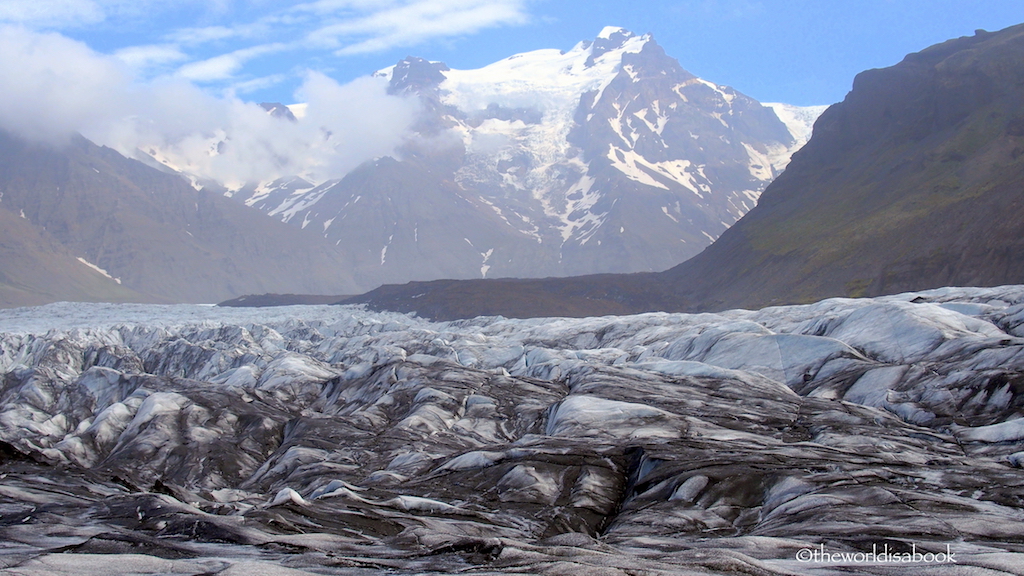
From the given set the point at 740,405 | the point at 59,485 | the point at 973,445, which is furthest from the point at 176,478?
the point at 973,445

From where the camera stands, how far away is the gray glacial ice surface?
2022 centimetres

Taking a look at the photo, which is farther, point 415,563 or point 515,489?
point 515,489

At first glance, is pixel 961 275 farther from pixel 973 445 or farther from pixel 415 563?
pixel 415 563

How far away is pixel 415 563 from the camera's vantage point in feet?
61.5

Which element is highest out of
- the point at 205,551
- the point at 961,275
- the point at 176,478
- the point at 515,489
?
the point at 961,275

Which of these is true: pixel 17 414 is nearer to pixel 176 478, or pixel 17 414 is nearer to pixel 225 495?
pixel 176 478

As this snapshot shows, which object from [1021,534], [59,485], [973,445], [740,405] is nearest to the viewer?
[1021,534]

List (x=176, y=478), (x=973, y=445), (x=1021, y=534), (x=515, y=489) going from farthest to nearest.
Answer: (x=176, y=478), (x=973, y=445), (x=515, y=489), (x=1021, y=534)

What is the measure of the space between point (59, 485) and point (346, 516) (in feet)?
40.0

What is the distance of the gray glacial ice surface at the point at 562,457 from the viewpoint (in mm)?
20219

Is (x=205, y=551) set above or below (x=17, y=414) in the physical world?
above

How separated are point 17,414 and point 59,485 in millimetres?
60068

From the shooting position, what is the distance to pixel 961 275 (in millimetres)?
153375

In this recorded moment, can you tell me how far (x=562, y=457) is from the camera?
39.2 meters
